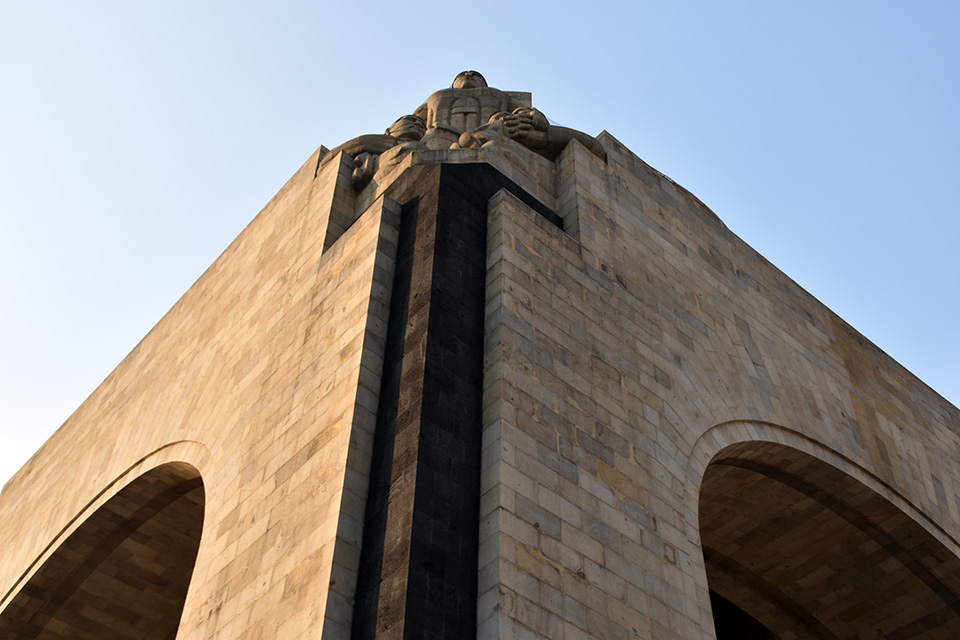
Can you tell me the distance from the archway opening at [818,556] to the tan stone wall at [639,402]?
0.95 feet

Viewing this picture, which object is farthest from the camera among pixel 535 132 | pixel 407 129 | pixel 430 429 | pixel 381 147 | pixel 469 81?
pixel 469 81

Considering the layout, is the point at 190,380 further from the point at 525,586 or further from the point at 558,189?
the point at 525,586

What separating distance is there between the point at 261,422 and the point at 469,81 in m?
6.57

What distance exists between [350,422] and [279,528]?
0.95 m

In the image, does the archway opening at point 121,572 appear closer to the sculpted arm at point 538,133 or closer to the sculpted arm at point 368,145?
the sculpted arm at point 368,145

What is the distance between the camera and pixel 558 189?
10.5 metres

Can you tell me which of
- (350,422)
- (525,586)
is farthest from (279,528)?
(525,586)

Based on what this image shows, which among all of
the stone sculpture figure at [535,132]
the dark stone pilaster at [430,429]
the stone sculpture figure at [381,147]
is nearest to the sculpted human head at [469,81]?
the stone sculpture figure at [381,147]

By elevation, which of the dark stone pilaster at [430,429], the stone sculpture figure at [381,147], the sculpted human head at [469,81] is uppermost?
the sculpted human head at [469,81]

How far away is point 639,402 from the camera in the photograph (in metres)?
8.40

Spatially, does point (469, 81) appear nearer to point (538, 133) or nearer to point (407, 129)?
A: point (407, 129)

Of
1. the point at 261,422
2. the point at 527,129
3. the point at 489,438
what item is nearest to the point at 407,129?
the point at 527,129

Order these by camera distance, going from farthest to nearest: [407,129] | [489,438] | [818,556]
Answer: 1. [407,129]
2. [818,556]
3. [489,438]

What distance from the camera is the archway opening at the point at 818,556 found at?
10.7 m
